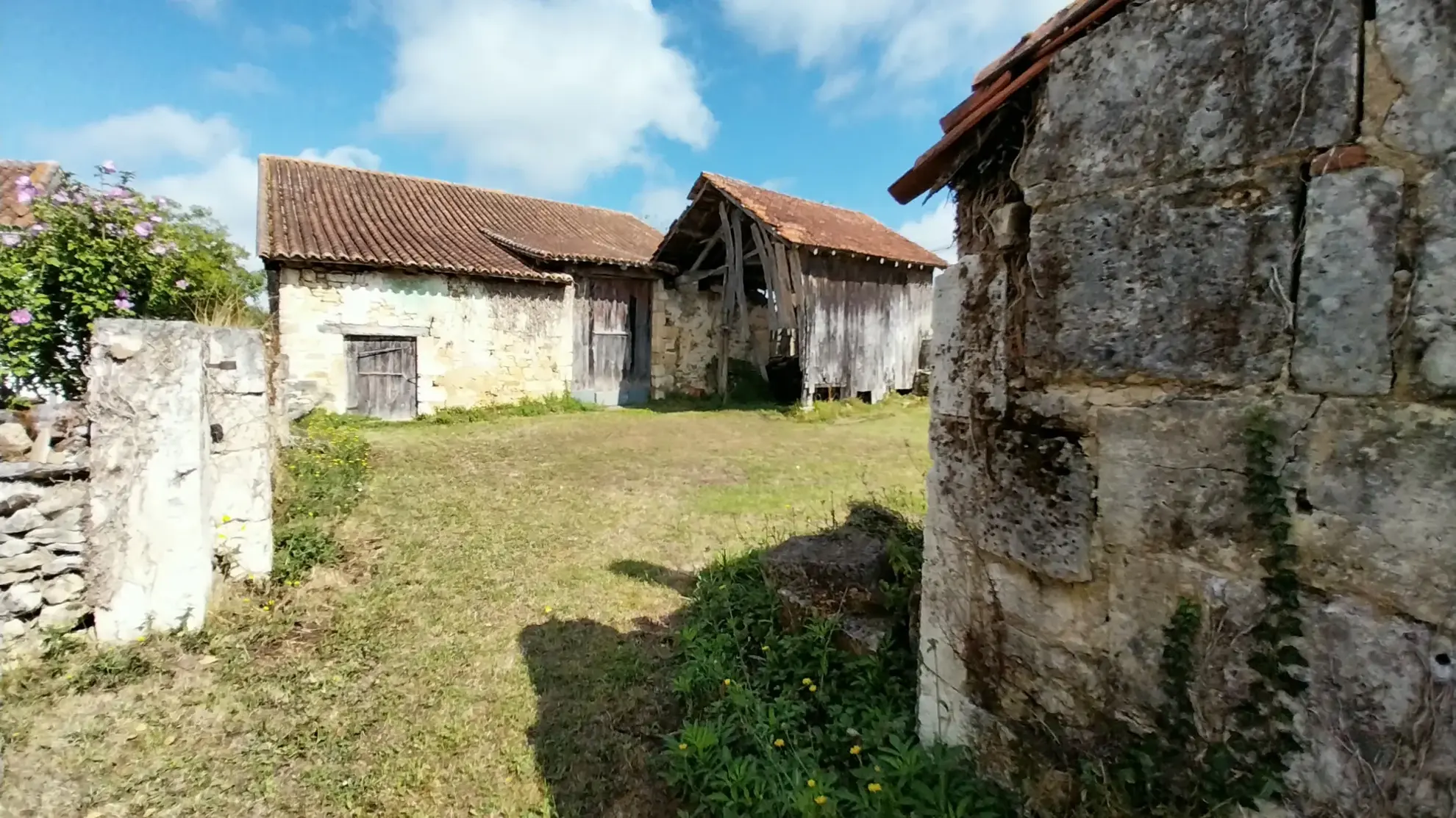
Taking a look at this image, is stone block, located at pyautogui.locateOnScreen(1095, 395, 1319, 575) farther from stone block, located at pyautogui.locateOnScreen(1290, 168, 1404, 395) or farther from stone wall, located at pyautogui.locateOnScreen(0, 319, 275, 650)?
stone wall, located at pyautogui.locateOnScreen(0, 319, 275, 650)

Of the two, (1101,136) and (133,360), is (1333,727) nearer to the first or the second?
(1101,136)

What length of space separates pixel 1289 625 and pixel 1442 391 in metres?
0.57

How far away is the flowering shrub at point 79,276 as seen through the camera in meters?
4.21

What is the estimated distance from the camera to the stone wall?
10.8 ft

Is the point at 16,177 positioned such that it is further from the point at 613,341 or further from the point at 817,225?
the point at 817,225

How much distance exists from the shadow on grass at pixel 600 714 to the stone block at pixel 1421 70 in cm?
291

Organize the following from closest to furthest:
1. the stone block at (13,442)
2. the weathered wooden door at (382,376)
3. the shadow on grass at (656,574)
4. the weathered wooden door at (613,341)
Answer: the stone block at (13,442)
the shadow on grass at (656,574)
the weathered wooden door at (382,376)
the weathered wooden door at (613,341)

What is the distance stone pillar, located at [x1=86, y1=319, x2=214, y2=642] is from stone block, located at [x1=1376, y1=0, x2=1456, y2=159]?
491cm

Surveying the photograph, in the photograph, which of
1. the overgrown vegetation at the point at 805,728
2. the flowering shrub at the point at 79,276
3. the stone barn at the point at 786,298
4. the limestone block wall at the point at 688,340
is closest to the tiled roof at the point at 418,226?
the limestone block wall at the point at 688,340

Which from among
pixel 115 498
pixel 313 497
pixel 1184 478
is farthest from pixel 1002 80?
pixel 313 497

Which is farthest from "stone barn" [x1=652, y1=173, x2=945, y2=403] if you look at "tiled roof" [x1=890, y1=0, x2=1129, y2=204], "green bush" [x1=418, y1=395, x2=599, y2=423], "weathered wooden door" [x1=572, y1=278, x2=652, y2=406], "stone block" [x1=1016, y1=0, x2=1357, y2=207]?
"stone block" [x1=1016, y1=0, x2=1357, y2=207]

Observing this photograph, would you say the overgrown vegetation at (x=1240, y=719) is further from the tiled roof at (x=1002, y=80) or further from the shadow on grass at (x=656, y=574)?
the shadow on grass at (x=656, y=574)

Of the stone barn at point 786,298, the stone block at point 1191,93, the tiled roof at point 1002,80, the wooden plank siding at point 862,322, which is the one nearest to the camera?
the stone block at point 1191,93

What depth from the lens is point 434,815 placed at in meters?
2.52
